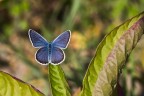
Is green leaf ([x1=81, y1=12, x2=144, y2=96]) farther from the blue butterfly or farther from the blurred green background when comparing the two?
the blurred green background

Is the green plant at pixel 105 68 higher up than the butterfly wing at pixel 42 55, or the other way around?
the butterfly wing at pixel 42 55

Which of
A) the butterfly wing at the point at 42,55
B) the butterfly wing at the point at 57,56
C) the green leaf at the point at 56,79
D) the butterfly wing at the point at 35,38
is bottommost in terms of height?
the green leaf at the point at 56,79

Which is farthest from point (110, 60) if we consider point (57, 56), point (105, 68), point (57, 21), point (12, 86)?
point (57, 21)

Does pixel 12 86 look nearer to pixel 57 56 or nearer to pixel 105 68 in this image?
pixel 57 56

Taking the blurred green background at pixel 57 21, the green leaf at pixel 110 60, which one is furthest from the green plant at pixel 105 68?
the blurred green background at pixel 57 21

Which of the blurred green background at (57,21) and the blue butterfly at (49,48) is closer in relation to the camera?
the blue butterfly at (49,48)

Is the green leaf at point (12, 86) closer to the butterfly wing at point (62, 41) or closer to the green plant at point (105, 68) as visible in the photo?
the green plant at point (105, 68)
